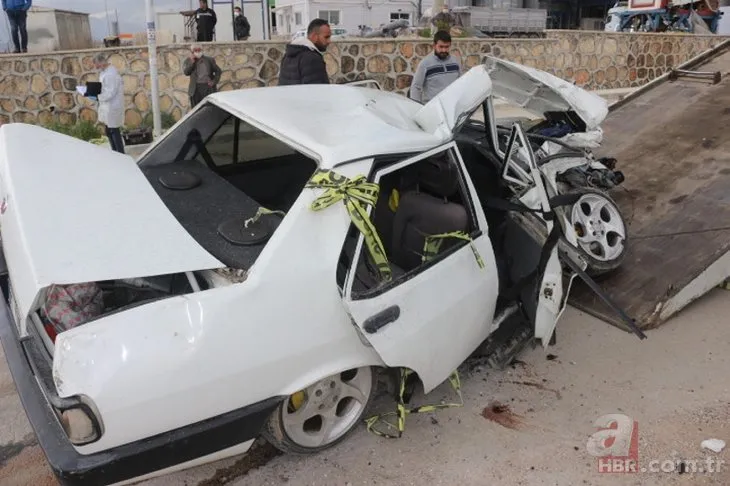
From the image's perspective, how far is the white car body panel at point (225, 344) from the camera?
85.4 inches

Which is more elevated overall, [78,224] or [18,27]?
[18,27]

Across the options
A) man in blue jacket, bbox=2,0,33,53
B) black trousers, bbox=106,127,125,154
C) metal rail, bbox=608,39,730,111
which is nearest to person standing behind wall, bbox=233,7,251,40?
man in blue jacket, bbox=2,0,33,53

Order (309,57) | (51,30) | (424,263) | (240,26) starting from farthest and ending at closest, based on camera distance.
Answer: (240,26), (51,30), (309,57), (424,263)

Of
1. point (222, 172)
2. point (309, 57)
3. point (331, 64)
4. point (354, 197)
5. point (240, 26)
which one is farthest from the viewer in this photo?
point (240, 26)

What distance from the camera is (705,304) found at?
4441 mm

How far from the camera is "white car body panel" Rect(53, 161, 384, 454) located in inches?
85.4

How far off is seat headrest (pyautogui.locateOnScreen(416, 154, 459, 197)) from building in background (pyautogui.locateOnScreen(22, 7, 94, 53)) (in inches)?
394

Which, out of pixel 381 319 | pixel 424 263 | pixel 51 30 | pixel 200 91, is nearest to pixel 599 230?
pixel 424 263

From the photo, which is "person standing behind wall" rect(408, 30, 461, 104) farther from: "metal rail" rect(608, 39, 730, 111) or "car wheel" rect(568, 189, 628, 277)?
"car wheel" rect(568, 189, 628, 277)

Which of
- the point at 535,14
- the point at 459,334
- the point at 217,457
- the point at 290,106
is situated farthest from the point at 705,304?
the point at 535,14

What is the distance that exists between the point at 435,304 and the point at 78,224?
5.24 feet

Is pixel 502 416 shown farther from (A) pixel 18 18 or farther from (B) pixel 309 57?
(A) pixel 18 18

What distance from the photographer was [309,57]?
543 cm

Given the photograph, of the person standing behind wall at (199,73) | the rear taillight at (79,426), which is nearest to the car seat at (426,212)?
the rear taillight at (79,426)
